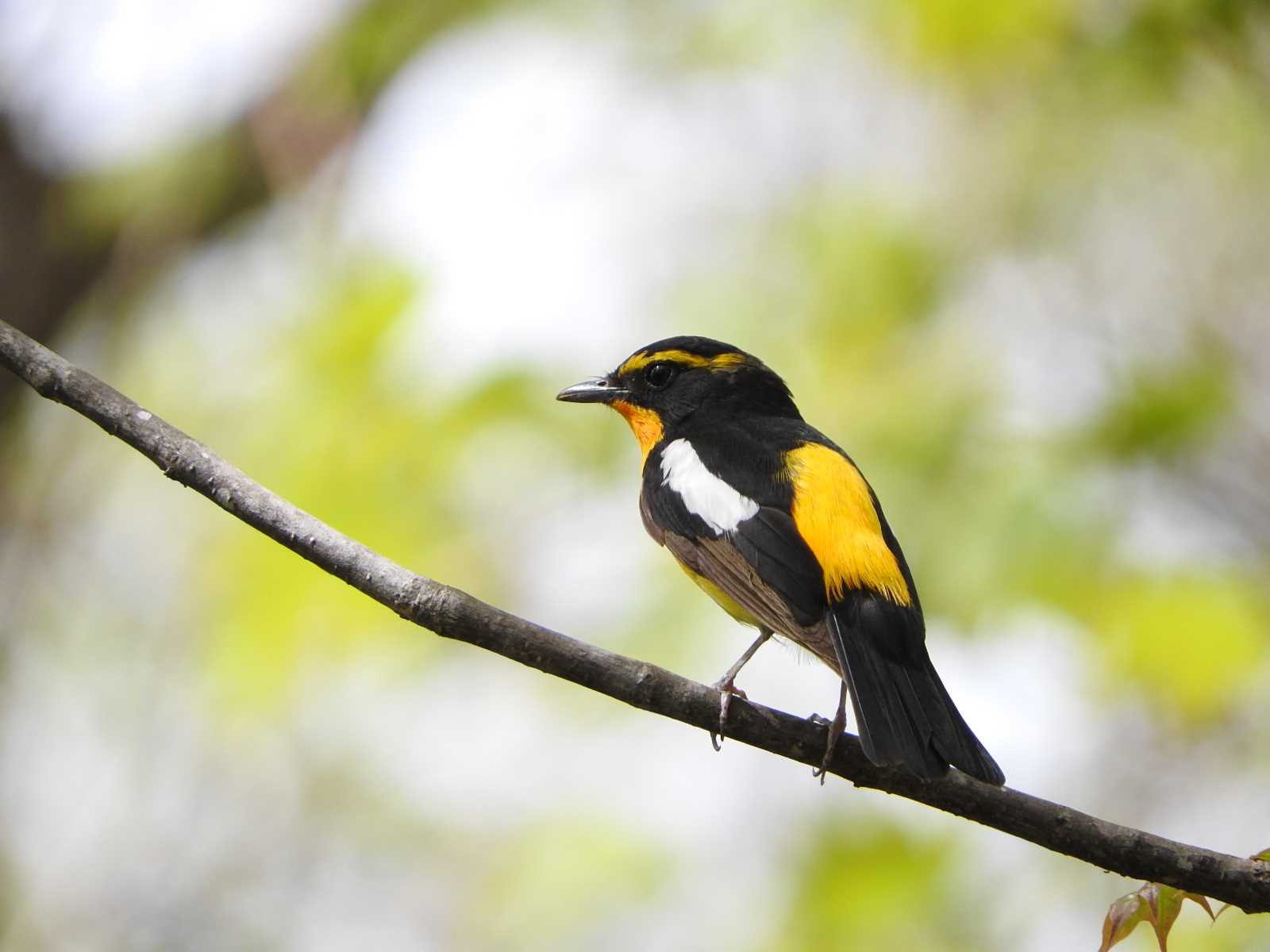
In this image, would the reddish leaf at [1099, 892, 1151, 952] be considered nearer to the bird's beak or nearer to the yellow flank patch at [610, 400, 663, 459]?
the yellow flank patch at [610, 400, 663, 459]

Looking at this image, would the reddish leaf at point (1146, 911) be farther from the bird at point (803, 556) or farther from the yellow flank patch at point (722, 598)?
the yellow flank patch at point (722, 598)

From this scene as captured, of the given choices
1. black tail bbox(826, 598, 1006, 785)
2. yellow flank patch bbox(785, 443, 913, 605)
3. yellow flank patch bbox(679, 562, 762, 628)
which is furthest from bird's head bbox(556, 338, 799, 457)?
black tail bbox(826, 598, 1006, 785)

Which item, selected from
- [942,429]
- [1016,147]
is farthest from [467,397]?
[1016,147]

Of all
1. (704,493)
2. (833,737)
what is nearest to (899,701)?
(833,737)

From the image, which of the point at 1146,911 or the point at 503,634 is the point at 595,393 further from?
the point at 1146,911

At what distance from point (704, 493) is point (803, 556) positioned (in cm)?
42

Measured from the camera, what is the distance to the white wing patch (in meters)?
3.30

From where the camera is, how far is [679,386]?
410cm

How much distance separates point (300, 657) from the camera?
4.64 metres

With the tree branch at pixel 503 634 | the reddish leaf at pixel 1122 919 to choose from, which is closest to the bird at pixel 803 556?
the tree branch at pixel 503 634

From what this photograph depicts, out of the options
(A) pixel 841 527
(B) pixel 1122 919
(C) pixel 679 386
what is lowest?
(B) pixel 1122 919

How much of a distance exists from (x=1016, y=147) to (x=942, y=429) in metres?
2.74

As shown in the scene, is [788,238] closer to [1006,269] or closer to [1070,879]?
[1006,269]

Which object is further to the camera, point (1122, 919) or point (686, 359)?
point (686, 359)
